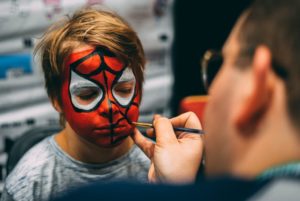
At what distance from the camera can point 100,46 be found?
1057 millimetres

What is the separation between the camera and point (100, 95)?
107cm

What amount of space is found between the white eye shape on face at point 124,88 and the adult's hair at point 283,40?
0.53 meters

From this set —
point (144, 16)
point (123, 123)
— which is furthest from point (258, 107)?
point (144, 16)

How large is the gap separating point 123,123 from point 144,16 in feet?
3.62

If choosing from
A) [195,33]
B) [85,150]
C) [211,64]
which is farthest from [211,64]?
[195,33]

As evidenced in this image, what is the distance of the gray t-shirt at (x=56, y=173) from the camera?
1115 millimetres

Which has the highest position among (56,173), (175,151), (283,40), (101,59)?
(283,40)

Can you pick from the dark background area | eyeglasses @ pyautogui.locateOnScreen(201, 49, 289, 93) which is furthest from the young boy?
the dark background area

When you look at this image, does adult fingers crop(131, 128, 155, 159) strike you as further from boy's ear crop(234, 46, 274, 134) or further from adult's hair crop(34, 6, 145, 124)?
boy's ear crop(234, 46, 274, 134)

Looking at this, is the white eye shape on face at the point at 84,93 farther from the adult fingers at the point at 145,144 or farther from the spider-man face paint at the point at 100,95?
the adult fingers at the point at 145,144

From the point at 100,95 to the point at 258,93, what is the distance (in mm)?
580

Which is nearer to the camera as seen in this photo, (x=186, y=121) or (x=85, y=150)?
(x=186, y=121)

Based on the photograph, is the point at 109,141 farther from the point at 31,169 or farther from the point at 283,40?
the point at 283,40

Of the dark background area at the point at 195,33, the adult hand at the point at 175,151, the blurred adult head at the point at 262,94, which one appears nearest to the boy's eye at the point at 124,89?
the adult hand at the point at 175,151
